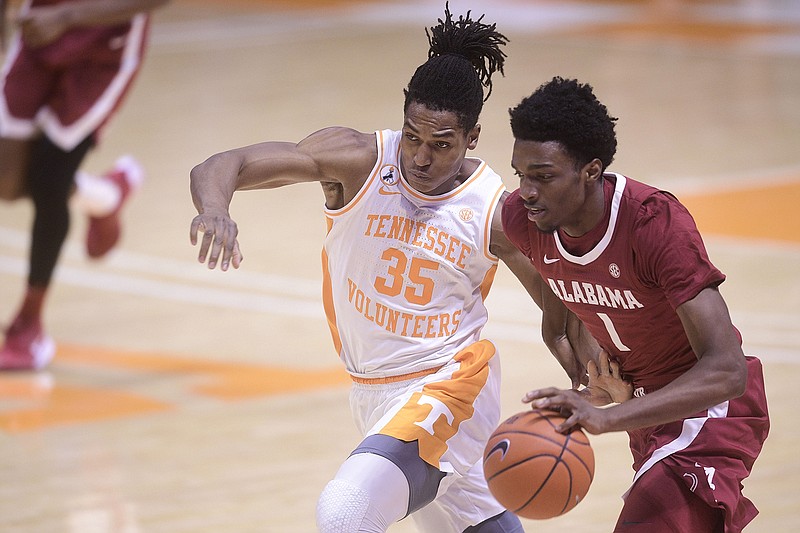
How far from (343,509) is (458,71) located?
1337 mm

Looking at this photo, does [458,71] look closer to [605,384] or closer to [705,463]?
[605,384]

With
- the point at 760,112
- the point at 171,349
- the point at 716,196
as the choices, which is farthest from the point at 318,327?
the point at 760,112

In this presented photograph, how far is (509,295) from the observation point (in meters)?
9.07

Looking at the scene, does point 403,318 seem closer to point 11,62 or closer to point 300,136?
point 11,62

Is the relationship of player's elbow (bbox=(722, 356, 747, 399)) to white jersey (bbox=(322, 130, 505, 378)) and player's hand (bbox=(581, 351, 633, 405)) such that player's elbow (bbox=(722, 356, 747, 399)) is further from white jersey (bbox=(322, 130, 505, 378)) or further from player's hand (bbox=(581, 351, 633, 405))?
white jersey (bbox=(322, 130, 505, 378))

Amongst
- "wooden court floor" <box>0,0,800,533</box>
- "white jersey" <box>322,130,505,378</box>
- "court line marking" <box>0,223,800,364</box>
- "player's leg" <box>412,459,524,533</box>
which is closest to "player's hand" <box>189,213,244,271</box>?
"white jersey" <box>322,130,505,378</box>

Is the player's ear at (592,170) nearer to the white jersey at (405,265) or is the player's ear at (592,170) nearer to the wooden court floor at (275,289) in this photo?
the white jersey at (405,265)

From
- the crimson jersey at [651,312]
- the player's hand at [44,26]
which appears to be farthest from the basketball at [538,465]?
the player's hand at [44,26]

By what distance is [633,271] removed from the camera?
3.91m

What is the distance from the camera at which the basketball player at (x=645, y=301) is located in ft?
12.1

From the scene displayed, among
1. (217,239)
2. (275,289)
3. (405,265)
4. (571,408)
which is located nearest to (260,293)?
(275,289)

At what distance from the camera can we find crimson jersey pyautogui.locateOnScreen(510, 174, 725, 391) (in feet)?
12.4

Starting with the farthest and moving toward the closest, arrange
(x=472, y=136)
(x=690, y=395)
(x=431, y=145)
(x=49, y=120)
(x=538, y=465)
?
(x=49, y=120) < (x=472, y=136) < (x=431, y=145) < (x=538, y=465) < (x=690, y=395)

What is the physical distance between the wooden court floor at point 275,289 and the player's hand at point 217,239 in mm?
2120
